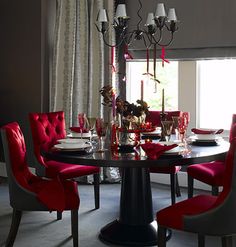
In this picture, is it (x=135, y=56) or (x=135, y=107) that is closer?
(x=135, y=107)

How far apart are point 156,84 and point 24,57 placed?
5.00 ft

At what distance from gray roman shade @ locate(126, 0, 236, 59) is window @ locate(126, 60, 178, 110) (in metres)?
0.28

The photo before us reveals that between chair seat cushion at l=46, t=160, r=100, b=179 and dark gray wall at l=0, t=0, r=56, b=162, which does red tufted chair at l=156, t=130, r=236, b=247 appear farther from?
dark gray wall at l=0, t=0, r=56, b=162

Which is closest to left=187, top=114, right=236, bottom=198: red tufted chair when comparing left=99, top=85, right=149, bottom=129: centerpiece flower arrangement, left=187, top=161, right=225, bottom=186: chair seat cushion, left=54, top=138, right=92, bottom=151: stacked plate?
left=187, top=161, right=225, bottom=186: chair seat cushion

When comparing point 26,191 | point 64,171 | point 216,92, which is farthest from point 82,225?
point 216,92

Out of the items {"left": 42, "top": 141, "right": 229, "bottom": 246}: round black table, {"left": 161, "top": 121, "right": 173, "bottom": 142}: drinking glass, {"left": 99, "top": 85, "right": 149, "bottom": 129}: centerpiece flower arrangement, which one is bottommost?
{"left": 42, "top": 141, "right": 229, "bottom": 246}: round black table

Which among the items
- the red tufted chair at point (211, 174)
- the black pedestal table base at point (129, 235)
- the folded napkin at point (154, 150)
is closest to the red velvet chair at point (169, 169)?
the red tufted chair at point (211, 174)

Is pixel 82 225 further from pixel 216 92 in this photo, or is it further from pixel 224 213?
pixel 216 92

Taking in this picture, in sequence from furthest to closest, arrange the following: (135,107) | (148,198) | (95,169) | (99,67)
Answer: (99,67) < (95,169) < (148,198) < (135,107)

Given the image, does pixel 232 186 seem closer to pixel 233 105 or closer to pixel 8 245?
pixel 8 245

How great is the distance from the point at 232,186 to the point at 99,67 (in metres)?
2.92

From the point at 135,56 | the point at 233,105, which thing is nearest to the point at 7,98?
the point at 135,56

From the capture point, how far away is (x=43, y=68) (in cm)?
492

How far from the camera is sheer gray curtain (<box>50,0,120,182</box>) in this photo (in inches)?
190
